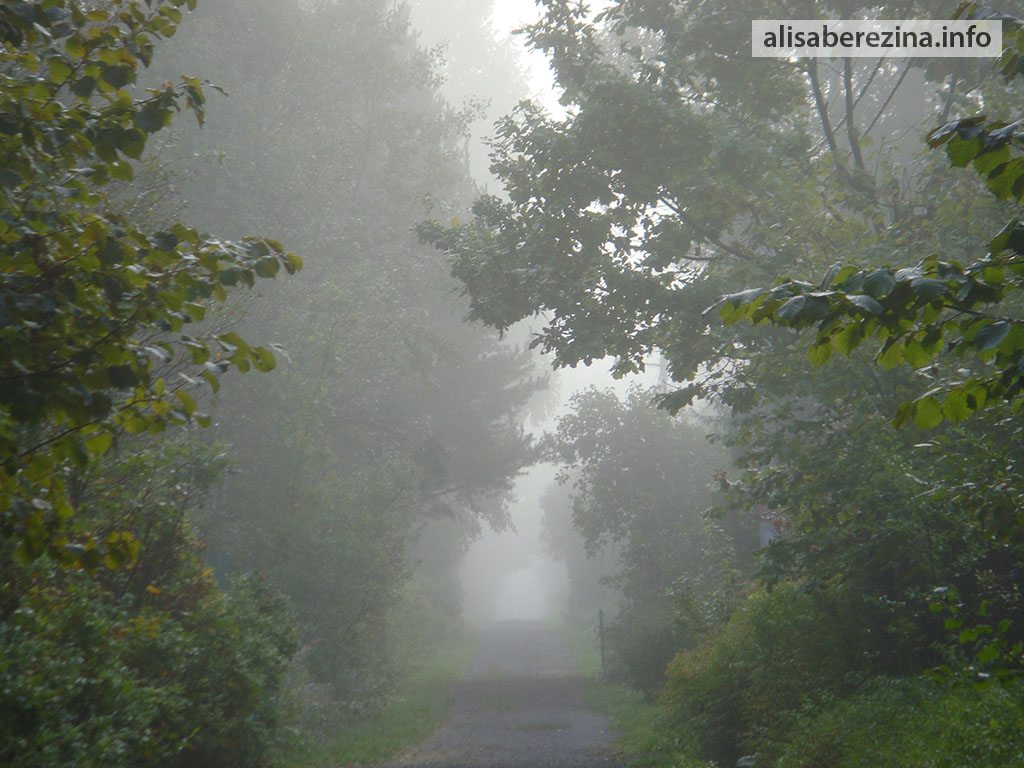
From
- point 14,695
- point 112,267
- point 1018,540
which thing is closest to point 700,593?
point 1018,540

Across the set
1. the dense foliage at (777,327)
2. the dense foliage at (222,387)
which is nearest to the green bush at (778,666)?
the dense foliage at (777,327)

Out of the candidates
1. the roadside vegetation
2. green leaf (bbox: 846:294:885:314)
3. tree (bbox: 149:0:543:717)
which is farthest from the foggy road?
Answer: green leaf (bbox: 846:294:885:314)

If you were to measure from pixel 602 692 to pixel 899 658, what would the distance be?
11.0 meters

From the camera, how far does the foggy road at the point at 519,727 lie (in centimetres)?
1023

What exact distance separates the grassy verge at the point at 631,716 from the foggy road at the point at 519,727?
26 centimetres

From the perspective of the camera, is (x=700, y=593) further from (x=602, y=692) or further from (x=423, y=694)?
(x=423, y=694)

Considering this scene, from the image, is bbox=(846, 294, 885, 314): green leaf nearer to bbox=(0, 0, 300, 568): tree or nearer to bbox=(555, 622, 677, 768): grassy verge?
bbox=(0, 0, 300, 568): tree

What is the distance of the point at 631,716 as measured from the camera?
1378 centimetres

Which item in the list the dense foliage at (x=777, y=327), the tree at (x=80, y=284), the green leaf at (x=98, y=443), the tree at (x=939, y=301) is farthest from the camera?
the dense foliage at (x=777, y=327)

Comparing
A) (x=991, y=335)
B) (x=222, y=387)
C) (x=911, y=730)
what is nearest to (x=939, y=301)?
(x=991, y=335)

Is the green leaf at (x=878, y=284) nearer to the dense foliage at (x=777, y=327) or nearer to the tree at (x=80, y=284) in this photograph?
the tree at (x=80, y=284)

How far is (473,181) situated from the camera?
30.5 meters

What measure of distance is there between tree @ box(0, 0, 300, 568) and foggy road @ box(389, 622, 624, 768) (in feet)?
25.8

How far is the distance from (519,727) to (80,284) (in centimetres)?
1179
